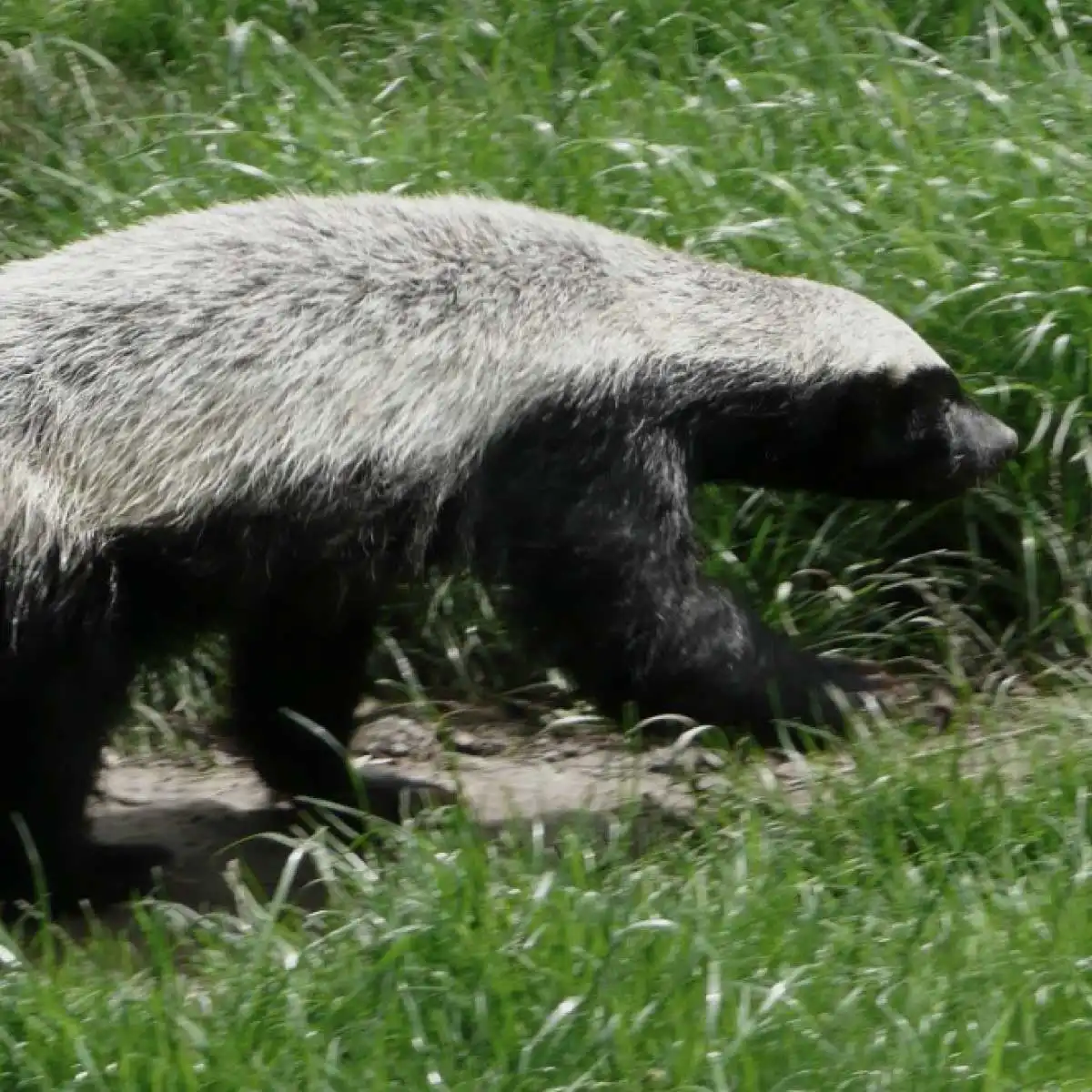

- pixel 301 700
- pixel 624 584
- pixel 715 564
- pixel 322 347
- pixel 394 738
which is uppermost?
pixel 322 347

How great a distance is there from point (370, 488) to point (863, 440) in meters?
1.14

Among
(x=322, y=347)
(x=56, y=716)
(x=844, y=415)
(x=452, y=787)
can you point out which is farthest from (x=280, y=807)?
(x=844, y=415)

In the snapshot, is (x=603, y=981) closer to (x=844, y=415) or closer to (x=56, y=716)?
(x=56, y=716)

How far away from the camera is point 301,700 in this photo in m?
4.86

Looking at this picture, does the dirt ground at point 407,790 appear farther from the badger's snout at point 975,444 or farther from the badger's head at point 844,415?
the badger's snout at point 975,444

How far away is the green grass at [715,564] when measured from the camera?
325 cm

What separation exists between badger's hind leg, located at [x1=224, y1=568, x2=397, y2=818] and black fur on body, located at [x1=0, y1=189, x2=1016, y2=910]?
13 cm

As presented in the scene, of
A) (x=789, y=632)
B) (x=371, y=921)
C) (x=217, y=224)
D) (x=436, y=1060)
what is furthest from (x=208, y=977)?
(x=789, y=632)

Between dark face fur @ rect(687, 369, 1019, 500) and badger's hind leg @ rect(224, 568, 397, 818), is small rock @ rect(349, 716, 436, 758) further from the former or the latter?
dark face fur @ rect(687, 369, 1019, 500)

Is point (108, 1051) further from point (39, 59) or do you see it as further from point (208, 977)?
point (39, 59)

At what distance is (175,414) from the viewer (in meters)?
4.06

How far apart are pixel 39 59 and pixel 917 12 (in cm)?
249

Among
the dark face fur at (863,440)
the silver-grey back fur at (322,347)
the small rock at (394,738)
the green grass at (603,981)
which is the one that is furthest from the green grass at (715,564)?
the silver-grey back fur at (322,347)

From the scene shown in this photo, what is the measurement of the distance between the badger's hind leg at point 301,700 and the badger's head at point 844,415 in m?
0.88
